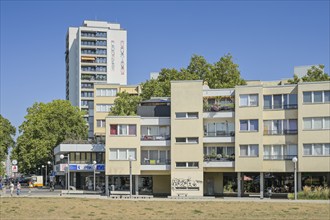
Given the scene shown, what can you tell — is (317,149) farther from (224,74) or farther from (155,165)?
(224,74)

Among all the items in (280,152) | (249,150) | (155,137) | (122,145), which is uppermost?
(155,137)

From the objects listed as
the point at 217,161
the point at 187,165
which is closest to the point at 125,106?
the point at 187,165

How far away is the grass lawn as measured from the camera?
43.6 metres

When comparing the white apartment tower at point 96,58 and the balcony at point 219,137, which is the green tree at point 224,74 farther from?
the white apartment tower at point 96,58

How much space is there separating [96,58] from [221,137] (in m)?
101

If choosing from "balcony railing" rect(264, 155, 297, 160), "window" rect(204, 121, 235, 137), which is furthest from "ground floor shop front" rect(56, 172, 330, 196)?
"window" rect(204, 121, 235, 137)

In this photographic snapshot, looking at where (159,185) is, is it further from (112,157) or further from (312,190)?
(312,190)

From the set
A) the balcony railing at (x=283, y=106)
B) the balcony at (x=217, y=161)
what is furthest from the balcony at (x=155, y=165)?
the balcony railing at (x=283, y=106)

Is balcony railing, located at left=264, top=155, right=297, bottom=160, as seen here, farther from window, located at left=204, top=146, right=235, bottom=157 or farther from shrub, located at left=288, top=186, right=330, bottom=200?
shrub, located at left=288, top=186, right=330, bottom=200

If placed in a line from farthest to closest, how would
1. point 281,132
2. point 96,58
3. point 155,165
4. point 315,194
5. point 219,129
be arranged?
point 96,58 < point 155,165 < point 219,129 < point 281,132 < point 315,194

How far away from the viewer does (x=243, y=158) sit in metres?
67.3

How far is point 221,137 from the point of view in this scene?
69125 millimetres

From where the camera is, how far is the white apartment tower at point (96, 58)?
16262 cm

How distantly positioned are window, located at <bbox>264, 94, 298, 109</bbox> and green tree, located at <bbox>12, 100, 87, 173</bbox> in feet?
172
